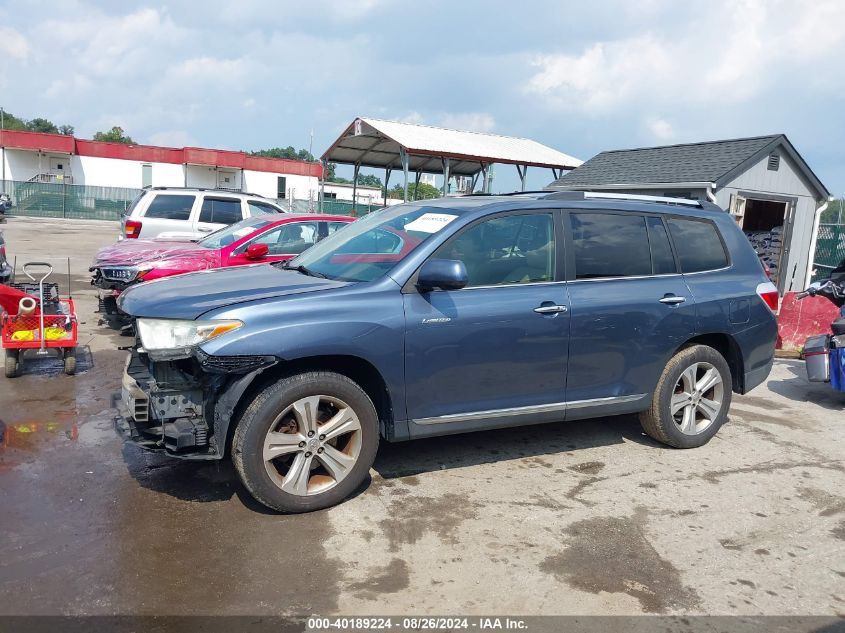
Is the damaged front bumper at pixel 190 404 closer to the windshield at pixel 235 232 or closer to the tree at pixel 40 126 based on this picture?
the windshield at pixel 235 232

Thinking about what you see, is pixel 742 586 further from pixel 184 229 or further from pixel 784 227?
pixel 784 227

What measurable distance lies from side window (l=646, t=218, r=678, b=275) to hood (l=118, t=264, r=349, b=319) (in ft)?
7.85

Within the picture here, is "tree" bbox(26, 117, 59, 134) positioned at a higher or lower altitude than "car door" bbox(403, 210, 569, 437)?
higher

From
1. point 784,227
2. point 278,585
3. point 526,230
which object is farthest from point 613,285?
point 784,227

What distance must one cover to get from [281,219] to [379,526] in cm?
597

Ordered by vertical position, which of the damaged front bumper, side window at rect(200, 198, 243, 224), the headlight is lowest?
→ the damaged front bumper

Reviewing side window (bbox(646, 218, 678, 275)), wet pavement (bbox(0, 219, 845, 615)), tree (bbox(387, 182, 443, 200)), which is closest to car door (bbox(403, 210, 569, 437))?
wet pavement (bbox(0, 219, 845, 615))

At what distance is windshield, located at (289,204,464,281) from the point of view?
14.4ft

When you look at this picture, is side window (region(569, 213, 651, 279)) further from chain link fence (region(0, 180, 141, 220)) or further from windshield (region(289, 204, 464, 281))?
chain link fence (region(0, 180, 141, 220))

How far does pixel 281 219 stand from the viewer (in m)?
8.97

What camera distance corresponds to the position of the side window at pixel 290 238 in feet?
28.3

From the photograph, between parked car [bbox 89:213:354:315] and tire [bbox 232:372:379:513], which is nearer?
tire [bbox 232:372:379:513]

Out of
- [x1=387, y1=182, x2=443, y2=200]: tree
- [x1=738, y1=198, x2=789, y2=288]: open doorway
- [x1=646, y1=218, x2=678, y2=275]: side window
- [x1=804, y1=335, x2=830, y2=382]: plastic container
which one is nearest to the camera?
[x1=646, y1=218, x2=678, y2=275]: side window

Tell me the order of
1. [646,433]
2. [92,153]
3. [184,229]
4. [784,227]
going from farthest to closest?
[92,153]
[784,227]
[184,229]
[646,433]
